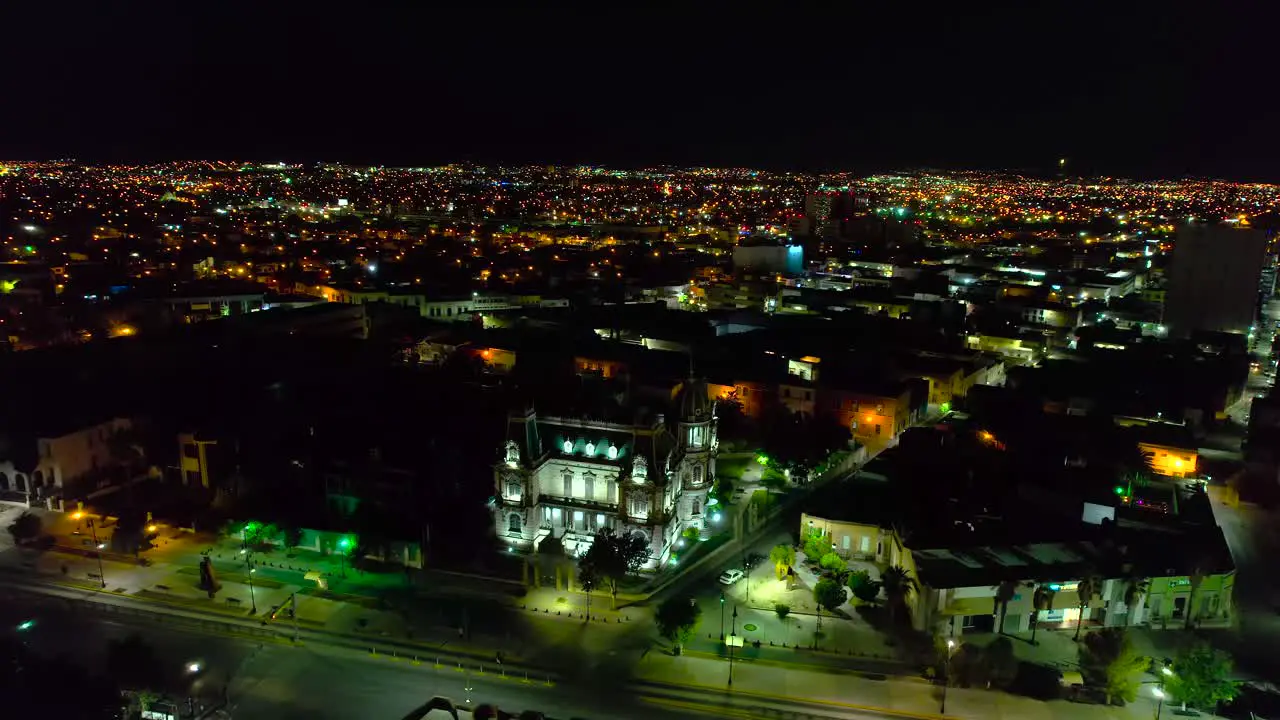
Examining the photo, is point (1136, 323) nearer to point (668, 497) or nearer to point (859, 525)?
point (859, 525)

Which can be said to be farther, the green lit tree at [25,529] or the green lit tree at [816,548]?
the green lit tree at [25,529]

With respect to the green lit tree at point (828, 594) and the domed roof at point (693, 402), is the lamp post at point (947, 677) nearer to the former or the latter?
the green lit tree at point (828, 594)

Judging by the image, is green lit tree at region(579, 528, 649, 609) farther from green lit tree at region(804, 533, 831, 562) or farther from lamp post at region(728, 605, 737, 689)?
green lit tree at region(804, 533, 831, 562)

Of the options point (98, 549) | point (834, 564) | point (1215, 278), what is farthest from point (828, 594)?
point (1215, 278)

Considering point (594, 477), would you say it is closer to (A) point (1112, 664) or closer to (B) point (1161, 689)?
(A) point (1112, 664)

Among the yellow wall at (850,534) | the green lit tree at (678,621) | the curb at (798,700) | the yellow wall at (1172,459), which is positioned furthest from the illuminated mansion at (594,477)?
the yellow wall at (1172,459)

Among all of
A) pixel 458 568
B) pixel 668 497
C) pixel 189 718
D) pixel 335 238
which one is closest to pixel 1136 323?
pixel 668 497

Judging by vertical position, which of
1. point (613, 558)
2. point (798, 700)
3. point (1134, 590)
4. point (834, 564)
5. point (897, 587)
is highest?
point (613, 558)
